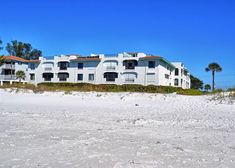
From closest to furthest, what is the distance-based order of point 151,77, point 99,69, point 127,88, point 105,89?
point 105,89 → point 127,88 → point 151,77 → point 99,69

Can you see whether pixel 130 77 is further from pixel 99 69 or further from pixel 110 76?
pixel 99 69

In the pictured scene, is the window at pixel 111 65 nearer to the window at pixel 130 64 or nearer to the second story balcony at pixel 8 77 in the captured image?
the window at pixel 130 64

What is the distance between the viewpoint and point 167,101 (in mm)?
19781

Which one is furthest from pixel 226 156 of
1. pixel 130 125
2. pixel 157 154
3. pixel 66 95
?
pixel 66 95

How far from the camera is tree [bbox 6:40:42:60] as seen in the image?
88.4 meters

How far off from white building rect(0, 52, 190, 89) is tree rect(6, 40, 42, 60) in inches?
917

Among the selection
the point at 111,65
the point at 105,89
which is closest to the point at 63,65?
the point at 111,65

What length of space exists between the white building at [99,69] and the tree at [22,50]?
76.4 ft

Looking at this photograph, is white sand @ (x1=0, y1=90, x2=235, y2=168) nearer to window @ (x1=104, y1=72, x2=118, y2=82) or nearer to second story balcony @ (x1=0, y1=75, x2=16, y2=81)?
window @ (x1=104, y1=72, x2=118, y2=82)

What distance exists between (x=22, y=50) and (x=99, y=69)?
43.7m

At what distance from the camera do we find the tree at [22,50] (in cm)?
8838

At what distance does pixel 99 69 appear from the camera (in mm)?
58062

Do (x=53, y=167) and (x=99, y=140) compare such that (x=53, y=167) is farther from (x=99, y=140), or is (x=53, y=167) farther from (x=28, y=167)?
(x=99, y=140)

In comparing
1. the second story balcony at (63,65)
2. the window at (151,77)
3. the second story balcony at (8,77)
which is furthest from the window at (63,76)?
the window at (151,77)
